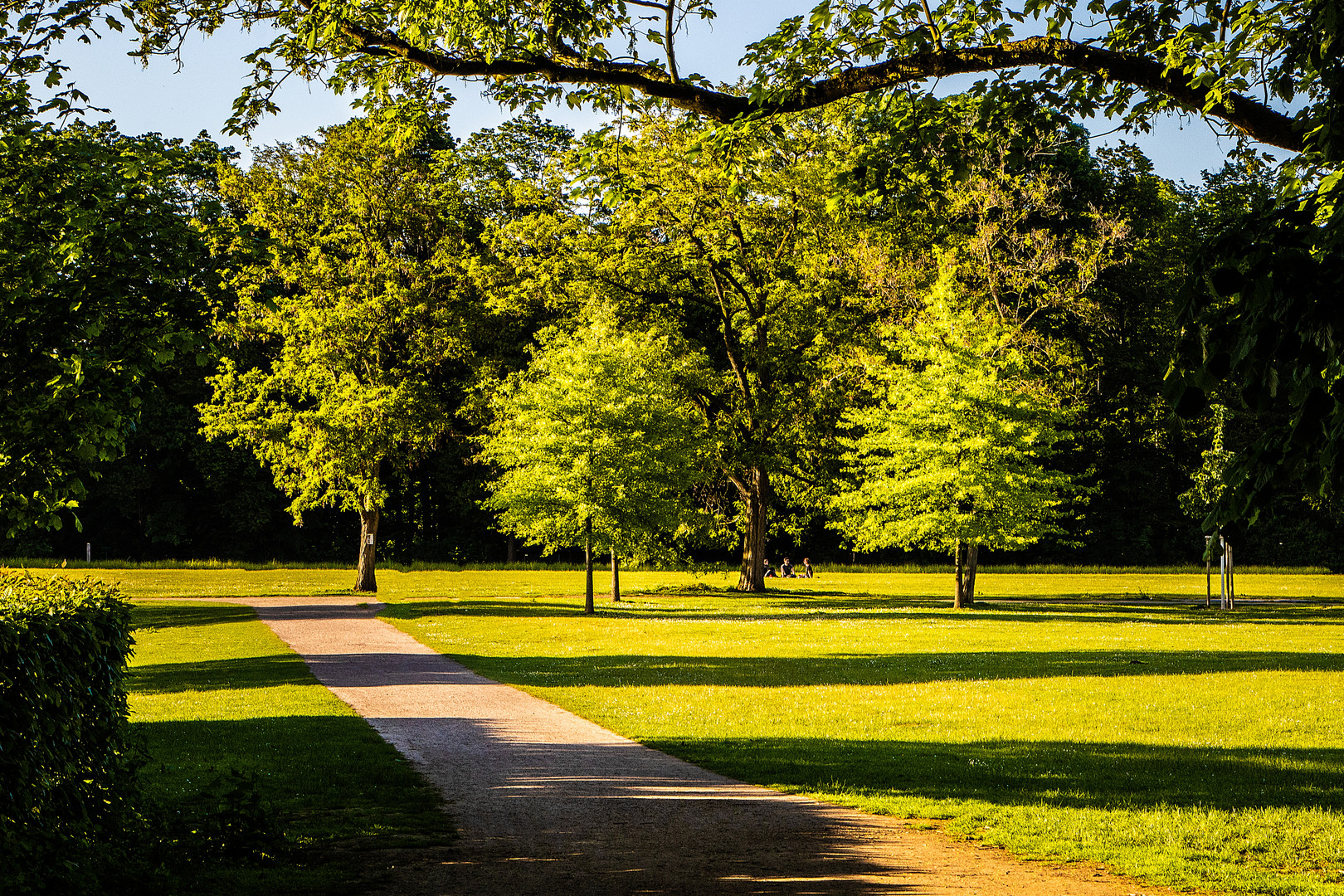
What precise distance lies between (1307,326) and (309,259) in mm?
36432

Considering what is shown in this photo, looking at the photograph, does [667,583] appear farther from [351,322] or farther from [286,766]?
[286,766]

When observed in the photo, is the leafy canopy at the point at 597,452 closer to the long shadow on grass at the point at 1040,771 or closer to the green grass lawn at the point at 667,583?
the green grass lawn at the point at 667,583

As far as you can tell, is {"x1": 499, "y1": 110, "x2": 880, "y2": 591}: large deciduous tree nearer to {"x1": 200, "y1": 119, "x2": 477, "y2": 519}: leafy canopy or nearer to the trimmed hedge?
{"x1": 200, "y1": 119, "x2": 477, "y2": 519}: leafy canopy

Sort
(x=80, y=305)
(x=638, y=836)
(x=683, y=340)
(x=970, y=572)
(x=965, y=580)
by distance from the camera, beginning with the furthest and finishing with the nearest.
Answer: (x=683, y=340) → (x=965, y=580) → (x=970, y=572) → (x=638, y=836) → (x=80, y=305)

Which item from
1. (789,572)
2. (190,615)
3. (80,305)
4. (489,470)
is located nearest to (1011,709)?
(80,305)

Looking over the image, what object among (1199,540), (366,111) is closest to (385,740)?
(366,111)

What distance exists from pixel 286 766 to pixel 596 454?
1998 cm

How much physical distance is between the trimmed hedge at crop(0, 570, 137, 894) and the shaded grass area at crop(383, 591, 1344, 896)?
5.06 meters

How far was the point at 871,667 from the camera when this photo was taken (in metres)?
17.9

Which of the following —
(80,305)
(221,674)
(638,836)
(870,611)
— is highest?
(80,305)

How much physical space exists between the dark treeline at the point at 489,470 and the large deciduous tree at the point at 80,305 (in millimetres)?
31215

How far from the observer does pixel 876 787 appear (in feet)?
29.9

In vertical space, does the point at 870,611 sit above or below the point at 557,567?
above

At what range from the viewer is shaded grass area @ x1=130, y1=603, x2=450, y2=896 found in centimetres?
674
